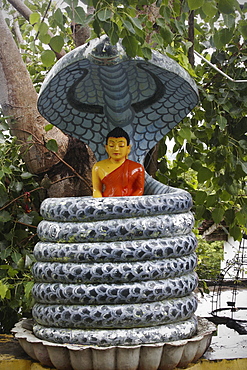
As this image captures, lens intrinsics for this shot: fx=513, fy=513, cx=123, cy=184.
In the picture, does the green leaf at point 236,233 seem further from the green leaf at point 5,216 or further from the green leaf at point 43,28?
the green leaf at point 43,28

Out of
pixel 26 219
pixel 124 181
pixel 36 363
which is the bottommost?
pixel 36 363

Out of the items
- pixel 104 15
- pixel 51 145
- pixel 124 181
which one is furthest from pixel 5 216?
pixel 104 15

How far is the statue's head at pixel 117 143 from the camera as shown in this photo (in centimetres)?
143

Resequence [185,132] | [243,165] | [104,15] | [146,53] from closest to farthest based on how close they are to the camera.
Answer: [104,15] < [146,53] < [243,165] < [185,132]

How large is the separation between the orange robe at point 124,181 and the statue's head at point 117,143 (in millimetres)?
37

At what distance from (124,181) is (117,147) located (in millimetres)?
96

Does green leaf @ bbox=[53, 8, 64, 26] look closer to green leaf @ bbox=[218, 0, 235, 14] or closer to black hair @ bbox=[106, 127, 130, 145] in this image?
green leaf @ bbox=[218, 0, 235, 14]

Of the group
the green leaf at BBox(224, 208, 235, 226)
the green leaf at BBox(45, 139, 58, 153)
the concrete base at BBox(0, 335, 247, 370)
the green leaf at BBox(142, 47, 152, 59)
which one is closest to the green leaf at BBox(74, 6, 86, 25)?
the green leaf at BBox(142, 47, 152, 59)

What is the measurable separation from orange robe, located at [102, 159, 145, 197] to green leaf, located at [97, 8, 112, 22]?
53 centimetres

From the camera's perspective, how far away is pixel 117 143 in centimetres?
143

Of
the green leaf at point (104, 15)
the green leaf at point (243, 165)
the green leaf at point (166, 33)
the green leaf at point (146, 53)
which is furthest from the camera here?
the green leaf at point (243, 165)

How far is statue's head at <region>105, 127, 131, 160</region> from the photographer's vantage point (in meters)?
1.43

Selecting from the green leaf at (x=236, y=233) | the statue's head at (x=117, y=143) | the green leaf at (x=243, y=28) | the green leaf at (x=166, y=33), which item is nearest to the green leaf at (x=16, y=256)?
the statue's head at (x=117, y=143)

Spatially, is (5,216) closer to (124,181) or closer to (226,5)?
(124,181)
